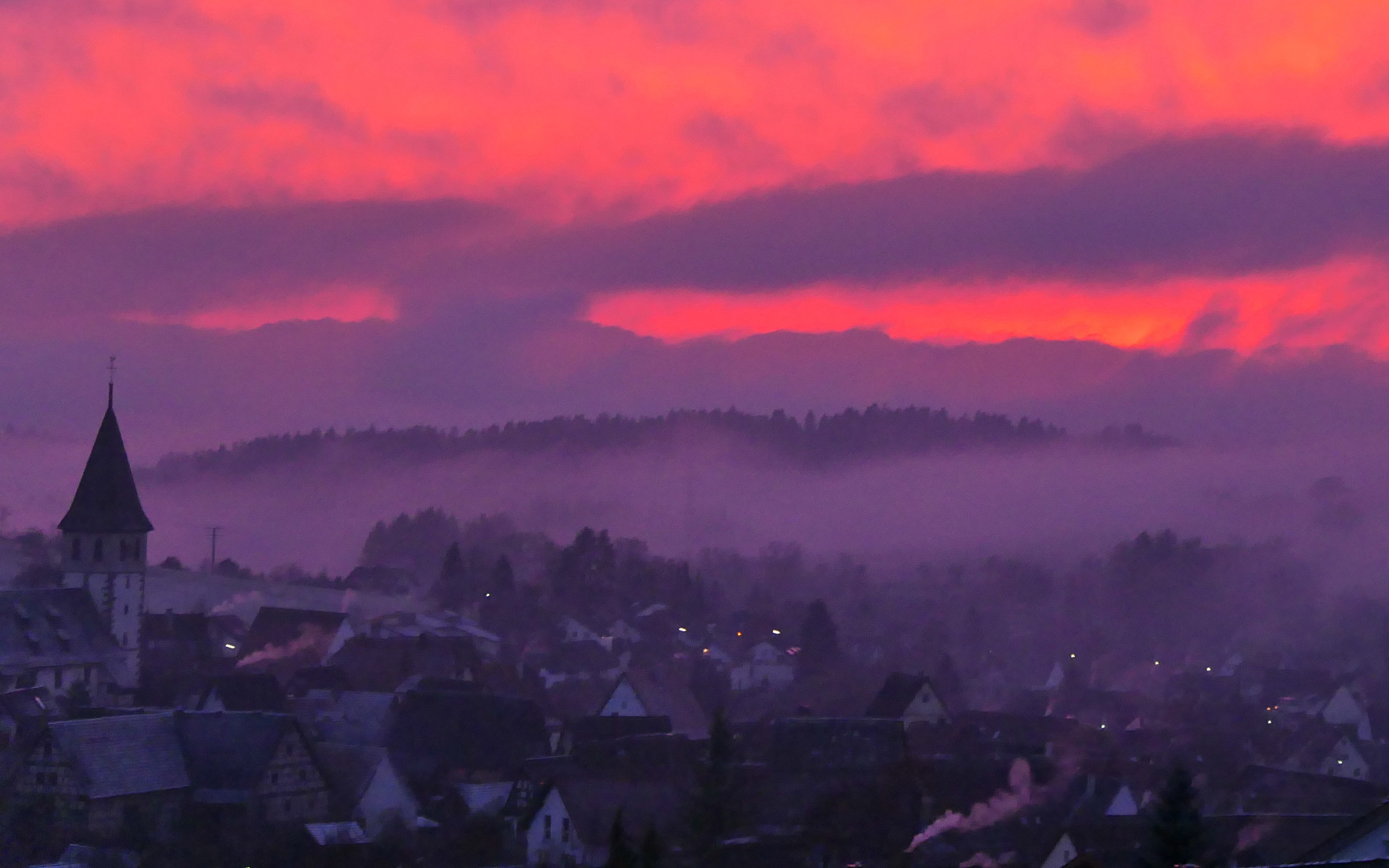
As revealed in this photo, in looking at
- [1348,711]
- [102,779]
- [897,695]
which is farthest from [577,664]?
[102,779]

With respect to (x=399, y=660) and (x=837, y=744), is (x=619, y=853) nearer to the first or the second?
(x=837, y=744)

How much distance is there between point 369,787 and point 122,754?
7.83 metres

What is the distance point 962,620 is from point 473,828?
123663 mm

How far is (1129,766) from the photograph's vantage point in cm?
7825

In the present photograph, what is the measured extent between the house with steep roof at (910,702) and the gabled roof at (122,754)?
33.9 m

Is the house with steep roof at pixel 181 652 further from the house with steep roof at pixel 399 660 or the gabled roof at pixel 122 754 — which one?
the gabled roof at pixel 122 754

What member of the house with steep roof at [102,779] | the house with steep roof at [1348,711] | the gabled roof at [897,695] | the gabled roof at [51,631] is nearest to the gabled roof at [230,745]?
the house with steep roof at [102,779]

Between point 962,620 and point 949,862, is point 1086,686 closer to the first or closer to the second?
point 962,620

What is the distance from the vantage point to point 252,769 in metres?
67.7

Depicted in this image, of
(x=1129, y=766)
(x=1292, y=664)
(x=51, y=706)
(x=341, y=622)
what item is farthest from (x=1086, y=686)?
(x=51, y=706)

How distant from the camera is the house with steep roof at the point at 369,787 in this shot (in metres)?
68.0

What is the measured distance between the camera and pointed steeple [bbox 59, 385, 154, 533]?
10856 centimetres

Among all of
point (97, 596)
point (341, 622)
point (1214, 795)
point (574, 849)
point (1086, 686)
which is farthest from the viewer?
point (1086, 686)

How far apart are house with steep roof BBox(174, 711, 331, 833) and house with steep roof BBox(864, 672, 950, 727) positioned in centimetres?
3048
